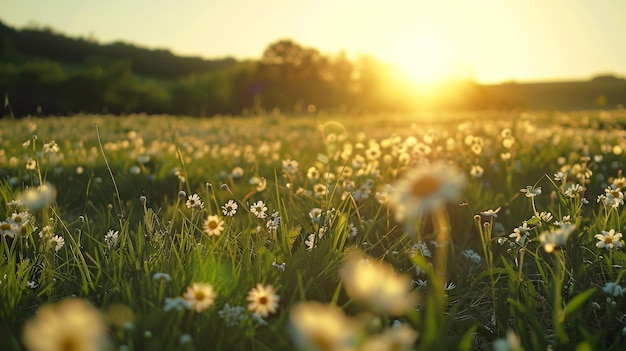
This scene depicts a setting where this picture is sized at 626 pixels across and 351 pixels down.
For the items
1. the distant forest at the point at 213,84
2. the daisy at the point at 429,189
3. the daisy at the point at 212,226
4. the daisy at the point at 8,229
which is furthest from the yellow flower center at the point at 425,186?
the distant forest at the point at 213,84

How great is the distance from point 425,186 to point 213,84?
107 ft

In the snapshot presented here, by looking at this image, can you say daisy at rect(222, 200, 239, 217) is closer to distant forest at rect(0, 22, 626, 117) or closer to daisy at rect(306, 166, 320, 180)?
daisy at rect(306, 166, 320, 180)

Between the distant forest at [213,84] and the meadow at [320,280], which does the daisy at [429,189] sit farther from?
the distant forest at [213,84]

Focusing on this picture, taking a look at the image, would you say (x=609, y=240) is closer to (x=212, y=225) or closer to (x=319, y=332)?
(x=212, y=225)

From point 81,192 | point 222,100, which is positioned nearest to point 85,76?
point 222,100

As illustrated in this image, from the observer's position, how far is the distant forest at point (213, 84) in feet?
75.0

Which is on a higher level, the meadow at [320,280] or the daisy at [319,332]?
the daisy at [319,332]

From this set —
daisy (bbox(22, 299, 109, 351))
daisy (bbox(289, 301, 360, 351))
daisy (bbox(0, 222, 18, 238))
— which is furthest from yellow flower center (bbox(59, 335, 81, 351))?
daisy (bbox(0, 222, 18, 238))

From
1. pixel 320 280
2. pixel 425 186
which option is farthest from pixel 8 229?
pixel 425 186

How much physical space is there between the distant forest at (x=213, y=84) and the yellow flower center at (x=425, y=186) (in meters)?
20.3

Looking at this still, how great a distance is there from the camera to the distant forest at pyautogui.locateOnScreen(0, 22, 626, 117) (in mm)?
22859

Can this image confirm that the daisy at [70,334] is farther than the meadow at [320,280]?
No

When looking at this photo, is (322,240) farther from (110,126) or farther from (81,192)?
(110,126)

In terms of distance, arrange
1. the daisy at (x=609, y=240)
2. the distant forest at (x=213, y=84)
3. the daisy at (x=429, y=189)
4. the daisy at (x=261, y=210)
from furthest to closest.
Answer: the distant forest at (x=213, y=84) < the daisy at (x=261, y=210) < the daisy at (x=609, y=240) < the daisy at (x=429, y=189)
